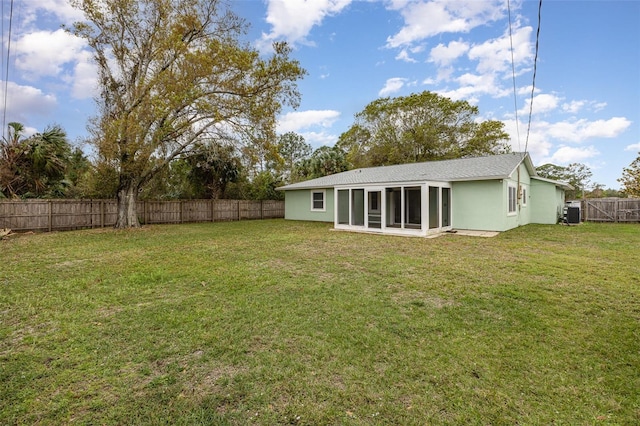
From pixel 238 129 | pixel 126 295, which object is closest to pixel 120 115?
Answer: pixel 238 129

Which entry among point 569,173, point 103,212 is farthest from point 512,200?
point 569,173

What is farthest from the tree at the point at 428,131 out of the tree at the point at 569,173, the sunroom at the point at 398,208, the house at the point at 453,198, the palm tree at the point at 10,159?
the palm tree at the point at 10,159

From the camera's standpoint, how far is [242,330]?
11.2 ft

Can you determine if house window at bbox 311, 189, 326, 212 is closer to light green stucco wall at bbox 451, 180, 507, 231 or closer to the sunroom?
the sunroom

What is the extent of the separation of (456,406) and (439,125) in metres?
27.8

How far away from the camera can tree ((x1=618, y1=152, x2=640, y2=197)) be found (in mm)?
18234

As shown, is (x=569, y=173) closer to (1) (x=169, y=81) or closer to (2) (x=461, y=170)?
(2) (x=461, y=170)

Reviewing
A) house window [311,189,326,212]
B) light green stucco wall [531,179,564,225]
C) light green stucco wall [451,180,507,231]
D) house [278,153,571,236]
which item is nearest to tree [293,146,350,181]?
house window [311,189,326,212]

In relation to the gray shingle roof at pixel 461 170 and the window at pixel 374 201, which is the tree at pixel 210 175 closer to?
the gray shingle roof at pixel 461 170

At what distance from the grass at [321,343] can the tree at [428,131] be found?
21.7 metres

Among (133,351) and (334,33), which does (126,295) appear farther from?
(334,33)

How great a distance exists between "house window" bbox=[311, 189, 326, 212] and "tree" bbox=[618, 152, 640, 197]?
736 inches

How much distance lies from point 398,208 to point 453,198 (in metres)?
2.74

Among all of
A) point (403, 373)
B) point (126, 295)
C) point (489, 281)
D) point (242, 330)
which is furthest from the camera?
point (489, 281)
